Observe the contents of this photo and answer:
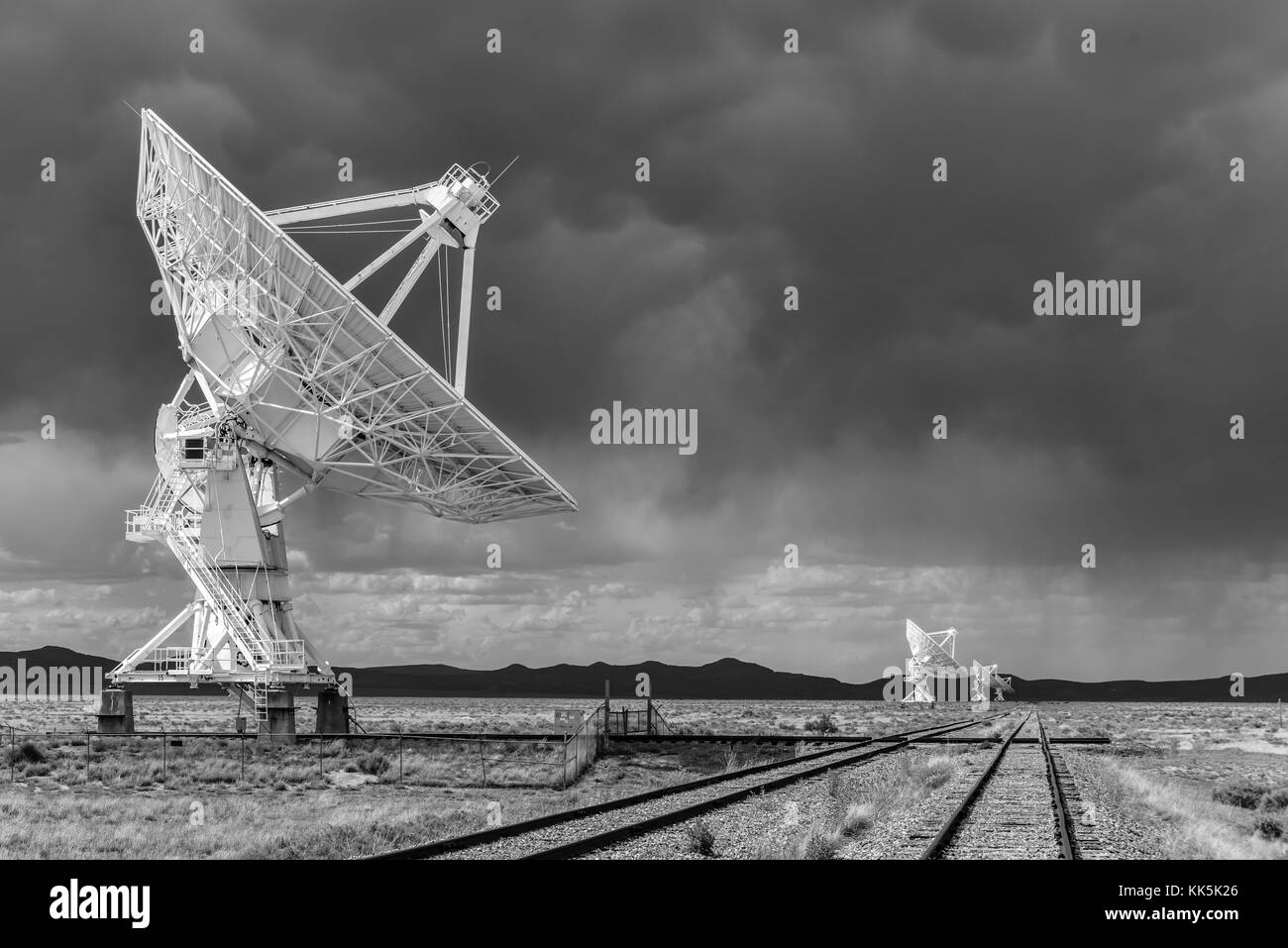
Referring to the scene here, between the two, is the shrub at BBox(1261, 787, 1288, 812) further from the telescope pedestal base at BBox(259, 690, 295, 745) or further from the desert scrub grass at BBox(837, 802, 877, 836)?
the telescope pedestal base at BBox(259, 690, 295, 745)

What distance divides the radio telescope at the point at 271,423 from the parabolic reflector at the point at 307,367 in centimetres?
6

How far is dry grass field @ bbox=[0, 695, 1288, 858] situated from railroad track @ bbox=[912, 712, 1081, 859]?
75 cm

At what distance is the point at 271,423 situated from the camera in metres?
41.6

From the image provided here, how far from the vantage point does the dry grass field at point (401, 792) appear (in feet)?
62.0

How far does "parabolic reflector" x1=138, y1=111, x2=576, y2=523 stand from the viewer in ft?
117

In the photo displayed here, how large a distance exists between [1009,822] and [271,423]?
1126 inches

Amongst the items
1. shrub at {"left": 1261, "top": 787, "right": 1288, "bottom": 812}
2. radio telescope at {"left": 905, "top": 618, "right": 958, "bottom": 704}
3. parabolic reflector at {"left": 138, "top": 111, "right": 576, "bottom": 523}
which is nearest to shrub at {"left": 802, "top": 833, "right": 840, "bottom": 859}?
shrub at {"left": 1261, "top": 787, "right": 1288, "bottom": 812}

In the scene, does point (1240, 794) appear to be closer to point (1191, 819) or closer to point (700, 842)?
point (1191, 819)

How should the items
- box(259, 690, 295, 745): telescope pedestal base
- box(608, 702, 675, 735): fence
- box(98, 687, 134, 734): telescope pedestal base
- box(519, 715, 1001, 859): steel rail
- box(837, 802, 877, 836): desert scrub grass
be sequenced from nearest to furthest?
box(519, 715, 1001, 859): steel rail → box(837, 802, 877, 836): desert scrub grass → box(259, 690, 295, 745): telescope pedestal base → box(98, 687, 134, 734): telescope pedestal base → box(608, 702, 675, 735): fence

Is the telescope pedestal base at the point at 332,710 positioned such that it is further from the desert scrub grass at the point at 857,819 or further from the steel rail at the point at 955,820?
the desert scrub grass at the point at 857,819

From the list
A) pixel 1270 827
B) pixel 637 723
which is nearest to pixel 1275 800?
pixel 1270 827

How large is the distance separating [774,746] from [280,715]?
1541cm
